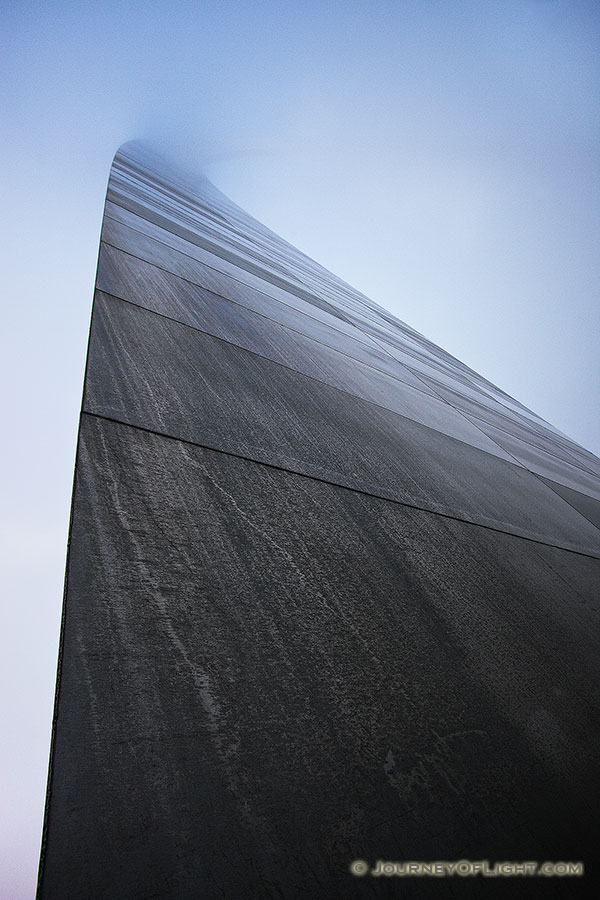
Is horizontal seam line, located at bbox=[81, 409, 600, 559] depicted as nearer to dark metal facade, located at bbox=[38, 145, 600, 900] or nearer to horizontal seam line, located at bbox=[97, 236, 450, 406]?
dark metal facade, located at bbox=[38, 145, 600, 900]

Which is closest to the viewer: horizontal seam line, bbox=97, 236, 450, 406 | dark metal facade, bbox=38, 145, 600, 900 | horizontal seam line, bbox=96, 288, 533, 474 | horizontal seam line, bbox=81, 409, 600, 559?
dark metal facade, bbox=38, 145, 600, 900

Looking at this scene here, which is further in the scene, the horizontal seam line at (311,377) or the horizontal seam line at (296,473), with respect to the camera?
the horizontal seam line at (311,377)

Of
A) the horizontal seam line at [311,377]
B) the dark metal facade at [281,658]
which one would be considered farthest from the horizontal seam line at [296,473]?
the horizontal seam line at [311,377]

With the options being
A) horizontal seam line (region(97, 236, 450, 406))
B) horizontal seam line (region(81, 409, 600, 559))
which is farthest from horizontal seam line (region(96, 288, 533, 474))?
horizontal seam line (region(81, 409, 600, 559))

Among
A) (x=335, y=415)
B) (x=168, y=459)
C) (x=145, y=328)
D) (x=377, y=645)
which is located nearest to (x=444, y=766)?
(x=377, y=645)

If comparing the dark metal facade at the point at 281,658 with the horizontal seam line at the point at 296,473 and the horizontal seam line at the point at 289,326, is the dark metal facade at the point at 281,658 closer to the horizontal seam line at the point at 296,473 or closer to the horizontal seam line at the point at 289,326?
the horizontal seam line at the point at 296,473

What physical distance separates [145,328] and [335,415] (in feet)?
3.75

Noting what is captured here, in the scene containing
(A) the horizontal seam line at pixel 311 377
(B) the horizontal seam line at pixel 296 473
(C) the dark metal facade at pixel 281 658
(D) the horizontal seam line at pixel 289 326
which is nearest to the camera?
(C) the dark metal facade at pixel 281 658

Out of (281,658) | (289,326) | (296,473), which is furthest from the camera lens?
(289,326)

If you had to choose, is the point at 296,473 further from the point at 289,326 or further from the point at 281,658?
the point at 289,326

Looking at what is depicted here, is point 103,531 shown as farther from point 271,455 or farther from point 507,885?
point 507,885

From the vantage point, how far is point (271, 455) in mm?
2152

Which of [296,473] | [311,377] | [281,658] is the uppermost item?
[311,377]

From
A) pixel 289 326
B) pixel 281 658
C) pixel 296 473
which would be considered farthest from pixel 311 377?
pixel 281 658
